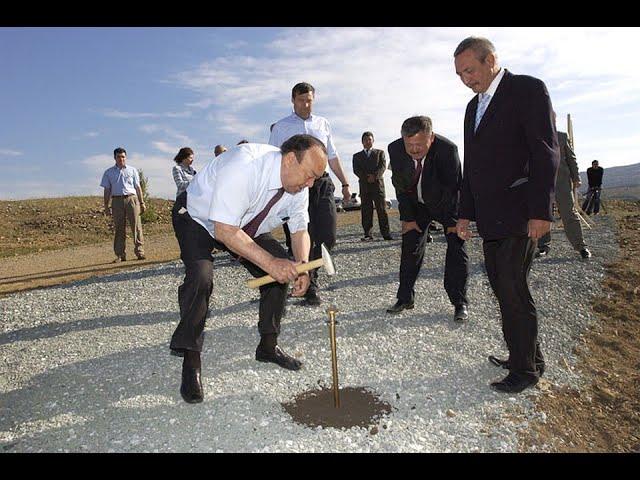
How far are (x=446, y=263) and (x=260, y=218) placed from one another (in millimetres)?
2370

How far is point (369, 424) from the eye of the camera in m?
3.28

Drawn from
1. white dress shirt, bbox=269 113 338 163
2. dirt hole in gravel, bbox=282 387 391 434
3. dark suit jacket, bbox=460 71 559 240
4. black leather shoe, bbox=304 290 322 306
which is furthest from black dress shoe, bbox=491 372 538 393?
white dress shirt, bbox=269 113 338 163

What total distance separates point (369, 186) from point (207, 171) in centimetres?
759

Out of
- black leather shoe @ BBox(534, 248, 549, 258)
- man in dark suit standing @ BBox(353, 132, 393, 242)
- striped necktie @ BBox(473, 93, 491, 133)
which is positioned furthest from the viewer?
man in dark suit standing @ BBox(353, 132, 393, 242)

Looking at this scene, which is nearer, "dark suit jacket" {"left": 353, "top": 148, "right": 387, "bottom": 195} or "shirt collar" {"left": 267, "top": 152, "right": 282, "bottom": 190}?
"shirt collar" {"left": 267, "top": 152, "right": 282, "bottom": 190}

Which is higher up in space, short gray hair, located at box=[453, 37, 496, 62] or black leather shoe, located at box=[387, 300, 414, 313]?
short gray hair, located at box=[453, 37, 496, 62]

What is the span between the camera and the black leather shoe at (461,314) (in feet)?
17.0

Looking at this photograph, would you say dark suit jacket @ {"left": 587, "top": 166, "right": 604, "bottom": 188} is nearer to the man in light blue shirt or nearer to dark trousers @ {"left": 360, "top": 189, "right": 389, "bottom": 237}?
dark trousers @ {"left": 360, "top": 189, "right": 389, "bottom": 237}

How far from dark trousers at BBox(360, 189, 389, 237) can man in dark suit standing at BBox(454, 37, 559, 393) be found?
274 inches

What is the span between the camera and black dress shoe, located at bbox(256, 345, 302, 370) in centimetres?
414

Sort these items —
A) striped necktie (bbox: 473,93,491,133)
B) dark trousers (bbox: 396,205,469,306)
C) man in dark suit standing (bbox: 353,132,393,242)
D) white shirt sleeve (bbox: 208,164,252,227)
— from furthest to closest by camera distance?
1. man in dark suit standing (bbox: 353,132,393,242)
2. dark trousers (bbox: 396,205,469,306)
3. striped necktie (bbox: 473,93,491,133)
4. white shirt sleeve (bbox: 208,164,252,227)

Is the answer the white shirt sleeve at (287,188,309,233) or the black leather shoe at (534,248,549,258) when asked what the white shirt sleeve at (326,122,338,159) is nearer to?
the white shirt sleeve at (287,188,309,233)

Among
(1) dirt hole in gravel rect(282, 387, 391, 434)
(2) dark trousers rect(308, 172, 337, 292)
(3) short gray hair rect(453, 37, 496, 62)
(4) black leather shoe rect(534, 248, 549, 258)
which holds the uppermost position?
(3) short gray hair rect(453, 37, 496, 62)

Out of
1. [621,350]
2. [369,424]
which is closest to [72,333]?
[369,424]
